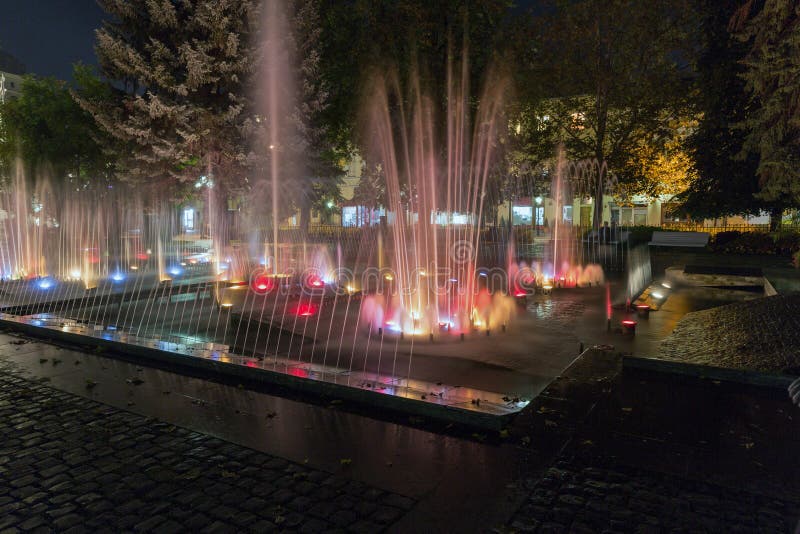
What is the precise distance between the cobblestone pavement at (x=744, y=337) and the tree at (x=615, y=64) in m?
18.2

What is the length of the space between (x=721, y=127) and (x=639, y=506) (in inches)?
892

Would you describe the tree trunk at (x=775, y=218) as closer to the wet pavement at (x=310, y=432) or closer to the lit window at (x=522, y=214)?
the wet pavement at (x=310, y=432)

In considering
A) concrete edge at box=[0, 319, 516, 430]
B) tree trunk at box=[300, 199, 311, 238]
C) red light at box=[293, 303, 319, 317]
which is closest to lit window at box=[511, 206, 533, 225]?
tree trunk at box=[300, 199, 311, 238]

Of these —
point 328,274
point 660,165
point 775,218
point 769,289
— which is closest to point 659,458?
point 769,289

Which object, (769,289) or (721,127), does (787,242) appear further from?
(769,289)

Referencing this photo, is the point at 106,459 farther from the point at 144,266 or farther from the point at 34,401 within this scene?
the point at 144,266

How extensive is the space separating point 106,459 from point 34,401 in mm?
2132

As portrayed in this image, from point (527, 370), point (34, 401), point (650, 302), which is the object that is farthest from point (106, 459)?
point (650, 302)

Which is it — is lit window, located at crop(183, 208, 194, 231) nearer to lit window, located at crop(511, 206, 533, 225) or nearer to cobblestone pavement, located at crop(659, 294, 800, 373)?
lit window, located at crop(511, 206, 533, 225)

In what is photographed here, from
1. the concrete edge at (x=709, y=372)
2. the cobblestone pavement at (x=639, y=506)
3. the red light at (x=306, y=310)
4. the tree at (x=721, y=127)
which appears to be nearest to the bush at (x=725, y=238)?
the tree at (x=721, y=127)

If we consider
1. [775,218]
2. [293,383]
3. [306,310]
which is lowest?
[293,383]

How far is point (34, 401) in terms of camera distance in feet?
18.7

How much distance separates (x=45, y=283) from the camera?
1614 cm

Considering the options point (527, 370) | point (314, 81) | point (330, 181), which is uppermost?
point (314, 81)
